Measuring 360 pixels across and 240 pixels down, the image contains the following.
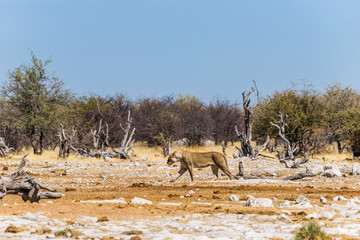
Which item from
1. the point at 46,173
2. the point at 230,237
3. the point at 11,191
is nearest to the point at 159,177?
the point at 46,173

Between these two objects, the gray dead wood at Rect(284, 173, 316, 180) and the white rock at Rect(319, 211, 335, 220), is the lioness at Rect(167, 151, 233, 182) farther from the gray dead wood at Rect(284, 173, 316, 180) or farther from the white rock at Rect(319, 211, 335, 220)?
the white rock at Rect(319, 211, 335, 220)

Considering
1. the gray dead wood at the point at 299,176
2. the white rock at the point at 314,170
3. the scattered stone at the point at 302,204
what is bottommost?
the scattered stone at the point at 302,204

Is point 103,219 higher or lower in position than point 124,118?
lower

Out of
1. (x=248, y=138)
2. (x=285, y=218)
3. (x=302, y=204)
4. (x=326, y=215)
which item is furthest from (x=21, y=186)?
(x=248, y=138)

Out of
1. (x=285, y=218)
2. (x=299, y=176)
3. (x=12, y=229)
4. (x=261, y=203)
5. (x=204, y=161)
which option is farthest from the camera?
(x=299, y=176)

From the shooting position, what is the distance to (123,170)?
23.0 metres

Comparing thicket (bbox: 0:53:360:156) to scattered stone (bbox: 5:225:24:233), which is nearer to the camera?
scattered stone (bbox: 5:225:24:233)

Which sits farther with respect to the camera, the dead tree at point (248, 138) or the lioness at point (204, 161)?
the dead tree at point (248, 138)

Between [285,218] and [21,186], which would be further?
[21,186]

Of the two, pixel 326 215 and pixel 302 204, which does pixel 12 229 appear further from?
pixel 302 204

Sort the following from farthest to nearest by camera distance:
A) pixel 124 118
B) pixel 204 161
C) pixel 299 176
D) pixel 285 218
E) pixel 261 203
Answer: pixel 124 118 → pixel 299 176 → pixel 204 161 → pixel 261 203 → pixel 285 218

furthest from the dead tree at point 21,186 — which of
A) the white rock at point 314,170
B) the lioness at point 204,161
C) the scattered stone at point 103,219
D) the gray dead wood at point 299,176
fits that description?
the white rock at point 314,170

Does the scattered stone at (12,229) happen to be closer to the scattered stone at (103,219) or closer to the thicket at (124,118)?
the scattered stone at (103,219)

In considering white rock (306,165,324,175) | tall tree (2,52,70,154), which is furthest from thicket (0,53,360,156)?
white rock (306,165,324,175)
